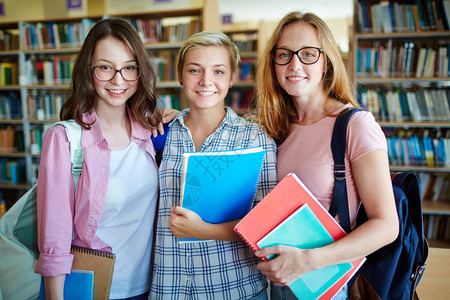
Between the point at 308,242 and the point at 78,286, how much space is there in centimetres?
76

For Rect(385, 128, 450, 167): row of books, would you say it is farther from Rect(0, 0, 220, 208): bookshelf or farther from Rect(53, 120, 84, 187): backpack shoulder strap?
Rect(53, 120, 84, 187): backpack shoulder strap

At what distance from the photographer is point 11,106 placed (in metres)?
4.64

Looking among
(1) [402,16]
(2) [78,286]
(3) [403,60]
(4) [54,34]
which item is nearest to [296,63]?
(2) [78,286]

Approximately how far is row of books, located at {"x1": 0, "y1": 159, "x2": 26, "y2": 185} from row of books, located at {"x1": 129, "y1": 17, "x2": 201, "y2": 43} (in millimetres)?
2513

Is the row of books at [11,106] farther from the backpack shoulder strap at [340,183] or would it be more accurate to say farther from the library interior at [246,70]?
the backpack shoulder strap at [340,183]

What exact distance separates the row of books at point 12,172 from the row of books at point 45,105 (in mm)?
729

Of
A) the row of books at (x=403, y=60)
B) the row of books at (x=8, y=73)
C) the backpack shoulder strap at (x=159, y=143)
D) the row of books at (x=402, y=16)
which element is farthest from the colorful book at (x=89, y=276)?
the row of books at (x=8, y=73)

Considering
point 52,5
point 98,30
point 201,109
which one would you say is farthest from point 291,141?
point 52,5

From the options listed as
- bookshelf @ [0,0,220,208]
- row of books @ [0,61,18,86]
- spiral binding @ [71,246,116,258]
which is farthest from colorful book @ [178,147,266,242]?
row of books @ [0,61,18,86]

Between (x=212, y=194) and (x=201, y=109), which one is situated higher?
(x=201, y=109)

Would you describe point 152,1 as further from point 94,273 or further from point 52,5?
point 94,273

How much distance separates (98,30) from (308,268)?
3.49 feet

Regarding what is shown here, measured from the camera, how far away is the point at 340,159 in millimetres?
1044

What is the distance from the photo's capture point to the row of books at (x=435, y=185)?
11.9 ft
